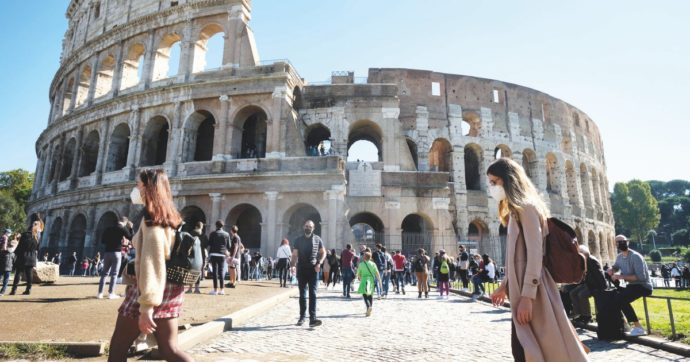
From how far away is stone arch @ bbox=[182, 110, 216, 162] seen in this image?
18891mm

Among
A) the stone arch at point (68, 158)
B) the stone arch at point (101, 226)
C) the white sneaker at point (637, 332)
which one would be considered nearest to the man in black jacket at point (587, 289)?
the white sneaker at point (637, 332)

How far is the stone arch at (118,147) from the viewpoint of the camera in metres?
20.6

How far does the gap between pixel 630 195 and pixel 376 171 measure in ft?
161

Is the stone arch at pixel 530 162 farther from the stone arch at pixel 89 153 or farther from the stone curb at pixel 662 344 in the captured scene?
the stone arch at pixel 89 153

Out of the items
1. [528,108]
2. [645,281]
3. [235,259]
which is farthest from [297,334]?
[528,108]

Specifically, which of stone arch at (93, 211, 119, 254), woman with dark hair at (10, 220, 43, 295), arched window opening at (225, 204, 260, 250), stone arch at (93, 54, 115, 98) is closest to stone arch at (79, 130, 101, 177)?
stone arch at (93, 54, 115, 98)

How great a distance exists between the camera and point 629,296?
5254mm

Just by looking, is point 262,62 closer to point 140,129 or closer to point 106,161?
point 140,129

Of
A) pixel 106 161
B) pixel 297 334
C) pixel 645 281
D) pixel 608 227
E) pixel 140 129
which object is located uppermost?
pixel 140 129

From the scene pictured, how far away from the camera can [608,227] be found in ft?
99.6

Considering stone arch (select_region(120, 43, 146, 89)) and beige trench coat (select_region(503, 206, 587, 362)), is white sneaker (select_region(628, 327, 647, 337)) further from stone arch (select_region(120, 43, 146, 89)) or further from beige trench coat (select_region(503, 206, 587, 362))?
stone arch (select_region(120, 43, 146, 89))

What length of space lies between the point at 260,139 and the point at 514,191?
18.5 metres

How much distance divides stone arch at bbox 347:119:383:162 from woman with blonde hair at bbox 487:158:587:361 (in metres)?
17.2

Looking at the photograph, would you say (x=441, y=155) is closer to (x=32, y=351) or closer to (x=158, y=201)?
(x=32, y=351)
